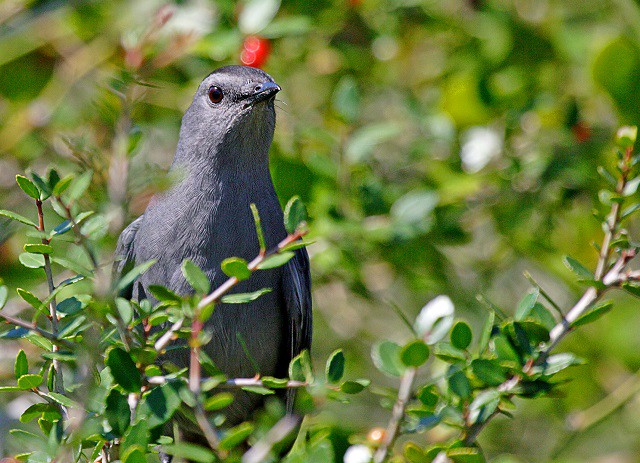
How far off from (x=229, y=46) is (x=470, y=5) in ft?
6.35

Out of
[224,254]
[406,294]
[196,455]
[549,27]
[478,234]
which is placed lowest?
[406,294]

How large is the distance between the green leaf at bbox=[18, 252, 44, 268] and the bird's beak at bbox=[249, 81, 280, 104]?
5.00ft

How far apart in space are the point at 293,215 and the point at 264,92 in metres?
1.56

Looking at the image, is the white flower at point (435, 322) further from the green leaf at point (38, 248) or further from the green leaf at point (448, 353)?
the green leaf at point (38, 248)

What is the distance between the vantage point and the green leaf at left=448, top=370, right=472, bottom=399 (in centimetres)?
275

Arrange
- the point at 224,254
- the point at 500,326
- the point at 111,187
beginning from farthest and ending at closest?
the point at 224,254 < the point at 500,326 < the point at 111,187

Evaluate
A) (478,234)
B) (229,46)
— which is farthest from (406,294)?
(229,46)

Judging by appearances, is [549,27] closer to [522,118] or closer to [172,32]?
[522,118]

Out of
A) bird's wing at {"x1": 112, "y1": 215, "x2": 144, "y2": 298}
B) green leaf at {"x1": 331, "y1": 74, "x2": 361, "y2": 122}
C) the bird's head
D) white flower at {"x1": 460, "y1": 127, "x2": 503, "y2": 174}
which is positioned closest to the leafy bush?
bird's wing at {"x1": 112, "y1": 215, "x2": 144, "y2": 298}

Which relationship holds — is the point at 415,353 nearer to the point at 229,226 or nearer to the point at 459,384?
the point at 459,384

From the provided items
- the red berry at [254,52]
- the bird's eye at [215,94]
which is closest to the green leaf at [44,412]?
the bird's eye at [215,94]

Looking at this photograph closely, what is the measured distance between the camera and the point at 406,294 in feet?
20.1

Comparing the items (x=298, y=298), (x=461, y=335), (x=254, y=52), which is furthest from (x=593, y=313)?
(x=254, y=52)

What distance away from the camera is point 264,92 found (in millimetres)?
3977
